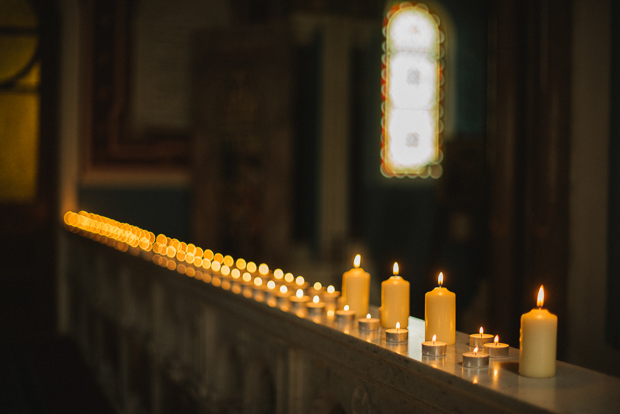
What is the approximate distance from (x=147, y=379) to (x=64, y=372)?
1722 millimetres

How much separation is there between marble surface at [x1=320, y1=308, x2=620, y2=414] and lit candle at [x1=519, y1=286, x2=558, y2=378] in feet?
0.05

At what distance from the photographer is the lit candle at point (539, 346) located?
108 centimetres

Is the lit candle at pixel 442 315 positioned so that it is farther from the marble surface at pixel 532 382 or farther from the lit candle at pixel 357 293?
the lit candle at pixel 357 293

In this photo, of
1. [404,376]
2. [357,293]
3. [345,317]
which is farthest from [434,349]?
[357,293]

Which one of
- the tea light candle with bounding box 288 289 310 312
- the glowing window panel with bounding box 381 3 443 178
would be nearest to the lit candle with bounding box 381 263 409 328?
the tea light candle with bounding box 288 289 310 312

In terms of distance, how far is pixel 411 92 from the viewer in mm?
6945

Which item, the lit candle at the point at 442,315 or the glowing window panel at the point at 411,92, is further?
the glowing window panel at the point at 411,92

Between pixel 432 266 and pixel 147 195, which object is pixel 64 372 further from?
pixel 432 266

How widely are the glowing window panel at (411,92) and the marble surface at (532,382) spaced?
18.5ft

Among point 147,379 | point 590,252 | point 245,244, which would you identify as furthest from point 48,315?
point 590,252

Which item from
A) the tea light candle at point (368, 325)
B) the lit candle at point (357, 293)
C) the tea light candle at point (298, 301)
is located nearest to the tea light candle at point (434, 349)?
the tea light candle at point (368, 325)

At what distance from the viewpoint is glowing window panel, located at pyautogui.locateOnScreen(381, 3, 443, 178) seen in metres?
6.84

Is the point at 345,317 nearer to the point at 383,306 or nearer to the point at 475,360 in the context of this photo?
the point at 383,306

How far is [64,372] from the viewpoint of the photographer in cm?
447
